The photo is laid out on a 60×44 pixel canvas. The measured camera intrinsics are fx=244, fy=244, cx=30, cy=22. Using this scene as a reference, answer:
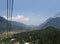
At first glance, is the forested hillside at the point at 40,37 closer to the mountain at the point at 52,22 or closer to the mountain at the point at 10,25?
the mountain at the point at 10,25

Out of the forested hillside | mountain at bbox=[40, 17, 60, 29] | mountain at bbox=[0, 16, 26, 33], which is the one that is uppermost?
mountain at bbox=[40, 17, 60, 29]

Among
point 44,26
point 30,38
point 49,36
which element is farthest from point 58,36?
point 44,26

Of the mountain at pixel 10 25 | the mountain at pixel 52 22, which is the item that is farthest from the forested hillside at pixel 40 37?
the mountain at pixel 52 22

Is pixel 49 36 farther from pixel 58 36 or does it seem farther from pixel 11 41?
pixel 11 41

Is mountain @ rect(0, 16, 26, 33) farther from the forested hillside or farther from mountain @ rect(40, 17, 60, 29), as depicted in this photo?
mountain @ rect(40, 17, 60, 29)

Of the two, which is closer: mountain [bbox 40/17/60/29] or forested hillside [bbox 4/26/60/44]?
forested hillside [bbox 4/26/60/44]

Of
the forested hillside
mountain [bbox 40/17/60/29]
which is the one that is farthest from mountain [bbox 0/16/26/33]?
mountain [bbox 40/17/60/29]

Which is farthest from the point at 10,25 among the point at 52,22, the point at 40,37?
the point at 52,22

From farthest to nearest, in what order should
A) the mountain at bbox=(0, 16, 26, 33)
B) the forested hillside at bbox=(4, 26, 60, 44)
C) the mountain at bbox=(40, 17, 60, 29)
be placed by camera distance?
the mountain at bbox=(40, 17, 60, 29), the mountain at bbox=(0, 16, 26, 33), the forested hillside at bbox=(4, 26, 60, 44)

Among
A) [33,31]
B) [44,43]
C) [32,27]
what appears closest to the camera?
[44,43]
